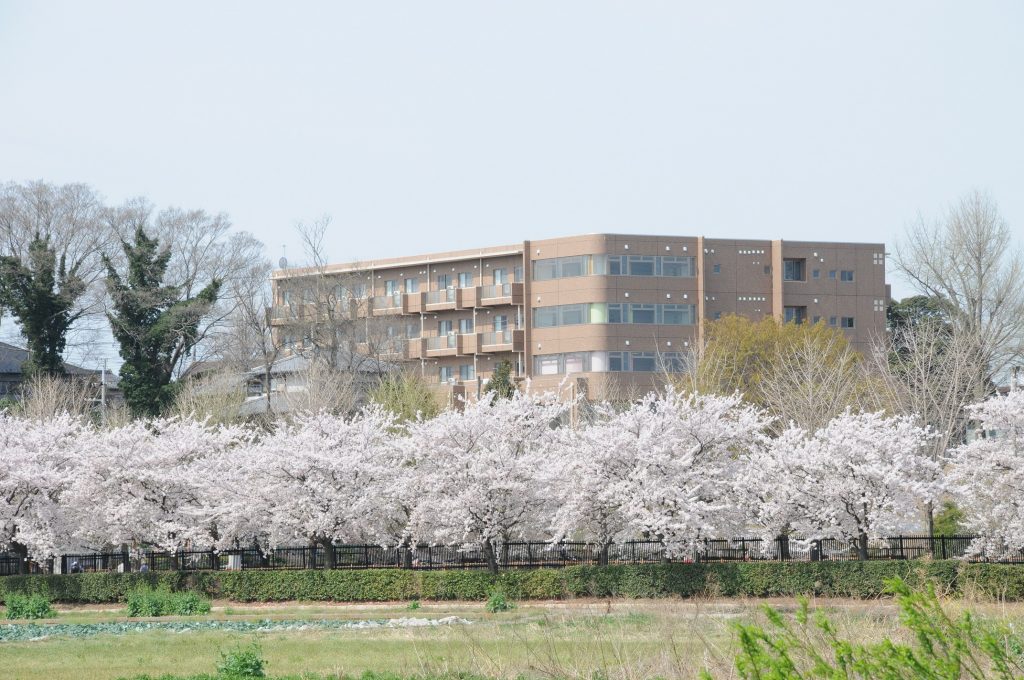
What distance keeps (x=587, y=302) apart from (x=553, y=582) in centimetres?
4122

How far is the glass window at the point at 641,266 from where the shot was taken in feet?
265

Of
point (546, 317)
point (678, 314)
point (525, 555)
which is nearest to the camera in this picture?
point (525, 555)

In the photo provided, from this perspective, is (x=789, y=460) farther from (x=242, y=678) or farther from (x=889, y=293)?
(x=889, y=293)

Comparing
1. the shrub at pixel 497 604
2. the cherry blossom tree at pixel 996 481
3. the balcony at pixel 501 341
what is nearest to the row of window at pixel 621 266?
the balcony at pixel 501 341

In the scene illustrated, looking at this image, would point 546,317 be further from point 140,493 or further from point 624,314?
point 140,493

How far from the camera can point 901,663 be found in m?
9.03

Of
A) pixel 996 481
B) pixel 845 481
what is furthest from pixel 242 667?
pixel 996 481

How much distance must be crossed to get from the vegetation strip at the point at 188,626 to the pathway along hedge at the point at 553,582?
22.0 ft

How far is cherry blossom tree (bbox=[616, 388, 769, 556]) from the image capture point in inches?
1610

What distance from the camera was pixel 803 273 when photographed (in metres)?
84.1

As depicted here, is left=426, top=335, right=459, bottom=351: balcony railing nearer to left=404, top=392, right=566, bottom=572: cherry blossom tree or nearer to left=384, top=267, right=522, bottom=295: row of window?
left=384, top=267, right=522, bottom=295: row of window

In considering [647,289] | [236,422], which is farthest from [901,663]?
[647,289]

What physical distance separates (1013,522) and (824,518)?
5584 mm

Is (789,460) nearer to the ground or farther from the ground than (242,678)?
farther from the ground
